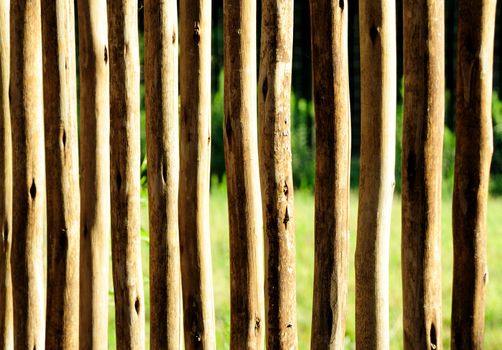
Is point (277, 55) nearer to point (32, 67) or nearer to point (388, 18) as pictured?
point (388, 18)

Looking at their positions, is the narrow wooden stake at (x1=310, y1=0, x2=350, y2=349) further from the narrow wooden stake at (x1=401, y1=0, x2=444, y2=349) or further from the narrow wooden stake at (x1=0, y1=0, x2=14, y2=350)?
the narrow wooden stake at (x1=0, y1=0, x2=14, y2=350)

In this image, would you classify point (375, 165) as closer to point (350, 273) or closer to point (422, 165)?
point (422, 165)

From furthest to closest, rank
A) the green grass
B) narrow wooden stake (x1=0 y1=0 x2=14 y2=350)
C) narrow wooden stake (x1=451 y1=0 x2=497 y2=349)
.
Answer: the green grass, narrow wooden stake (x1=0 y1=0 x2=14 y2=350), narrow wooden stake (x1=451 y1=0 x2=497 y2=349)

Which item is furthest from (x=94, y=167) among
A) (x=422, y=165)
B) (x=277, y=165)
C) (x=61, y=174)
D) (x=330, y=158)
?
(x=422, y=165)

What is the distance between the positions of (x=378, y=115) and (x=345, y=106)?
0.07 meters

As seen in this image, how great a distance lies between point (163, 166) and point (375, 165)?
48 cm

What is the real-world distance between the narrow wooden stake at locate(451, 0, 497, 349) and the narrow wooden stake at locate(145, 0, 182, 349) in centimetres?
63

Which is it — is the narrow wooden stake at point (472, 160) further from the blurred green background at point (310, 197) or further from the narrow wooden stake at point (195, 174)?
the blurred green background at point (310, 197)

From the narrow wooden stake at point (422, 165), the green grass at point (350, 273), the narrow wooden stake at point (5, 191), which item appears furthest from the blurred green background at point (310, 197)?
the narrow wooden stake at point (422, 165)

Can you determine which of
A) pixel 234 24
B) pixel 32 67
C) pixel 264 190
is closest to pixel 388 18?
pixel 234 24

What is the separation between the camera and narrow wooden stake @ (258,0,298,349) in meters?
1.96

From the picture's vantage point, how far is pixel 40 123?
2254 millimetres

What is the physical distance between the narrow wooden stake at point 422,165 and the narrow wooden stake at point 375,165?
0.06 meters

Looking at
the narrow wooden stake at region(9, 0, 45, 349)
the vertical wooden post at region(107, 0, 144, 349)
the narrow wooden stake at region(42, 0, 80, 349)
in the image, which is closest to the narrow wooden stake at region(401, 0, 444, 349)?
the vertical wooden post at region(107, 0, 144, 349)
